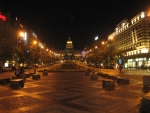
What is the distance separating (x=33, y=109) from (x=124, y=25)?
10505cm

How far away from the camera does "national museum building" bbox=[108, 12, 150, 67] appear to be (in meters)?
82.4

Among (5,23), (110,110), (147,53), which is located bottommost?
(110,110)

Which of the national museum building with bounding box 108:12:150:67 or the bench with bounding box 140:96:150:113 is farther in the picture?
the national museum building with bounding box 108:12:150:67

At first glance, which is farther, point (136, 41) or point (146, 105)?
point (136, 41)

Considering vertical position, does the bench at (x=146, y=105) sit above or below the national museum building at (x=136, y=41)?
below

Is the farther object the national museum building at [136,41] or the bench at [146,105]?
the national museum building at [136,41]

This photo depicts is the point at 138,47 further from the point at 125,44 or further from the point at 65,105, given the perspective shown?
the point at 65,105

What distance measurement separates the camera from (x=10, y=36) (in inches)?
3676

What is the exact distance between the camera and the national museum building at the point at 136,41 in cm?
8238

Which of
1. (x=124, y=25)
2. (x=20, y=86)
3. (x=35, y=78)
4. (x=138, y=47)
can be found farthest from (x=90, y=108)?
(x=124, y=25)

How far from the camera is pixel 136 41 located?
9000cm

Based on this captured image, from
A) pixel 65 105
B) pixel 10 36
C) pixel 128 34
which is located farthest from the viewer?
pixel 128 34

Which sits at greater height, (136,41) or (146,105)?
(136,41)

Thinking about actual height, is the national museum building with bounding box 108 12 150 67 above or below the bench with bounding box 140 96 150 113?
above
